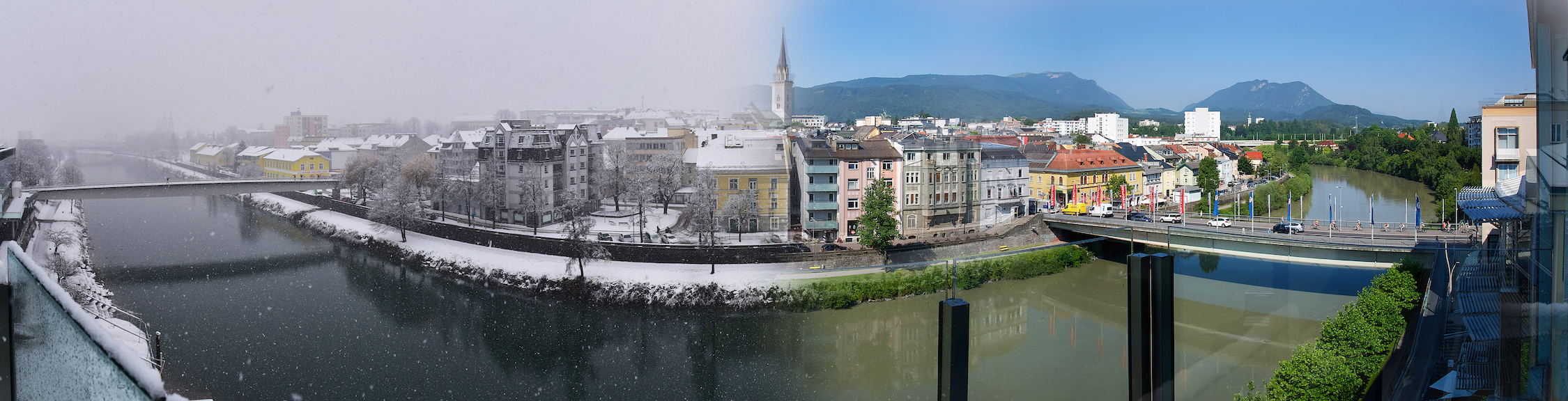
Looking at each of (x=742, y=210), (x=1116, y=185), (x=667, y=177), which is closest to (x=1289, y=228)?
(x=742, y=210)

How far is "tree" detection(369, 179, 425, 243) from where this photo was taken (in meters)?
5.06

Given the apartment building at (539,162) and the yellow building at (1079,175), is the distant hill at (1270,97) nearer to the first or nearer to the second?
the yellow building at (1079,175)

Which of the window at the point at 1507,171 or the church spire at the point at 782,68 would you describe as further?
the church spire at the point at 782,68

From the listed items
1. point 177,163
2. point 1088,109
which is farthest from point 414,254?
point 1088,109

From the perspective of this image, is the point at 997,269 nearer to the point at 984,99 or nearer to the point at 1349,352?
the point at 1349,352

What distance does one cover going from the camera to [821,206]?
5094 millimetres

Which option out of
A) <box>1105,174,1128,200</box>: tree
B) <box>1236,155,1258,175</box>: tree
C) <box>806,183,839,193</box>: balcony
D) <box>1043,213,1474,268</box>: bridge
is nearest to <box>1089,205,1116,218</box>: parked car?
<box>1236,155,1258,175</box>: tree

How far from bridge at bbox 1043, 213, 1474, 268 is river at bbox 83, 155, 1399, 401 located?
0.29ft

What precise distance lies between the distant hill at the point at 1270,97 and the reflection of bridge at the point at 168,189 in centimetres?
577

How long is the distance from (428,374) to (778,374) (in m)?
2.28

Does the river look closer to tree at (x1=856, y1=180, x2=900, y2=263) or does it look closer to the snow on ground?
the snow on ground

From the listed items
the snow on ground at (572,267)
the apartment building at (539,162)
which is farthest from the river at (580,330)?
the apartment building at (539,162)

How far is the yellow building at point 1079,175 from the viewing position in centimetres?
697

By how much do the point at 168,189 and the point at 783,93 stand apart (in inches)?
140
